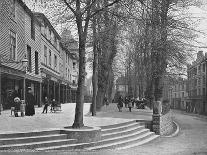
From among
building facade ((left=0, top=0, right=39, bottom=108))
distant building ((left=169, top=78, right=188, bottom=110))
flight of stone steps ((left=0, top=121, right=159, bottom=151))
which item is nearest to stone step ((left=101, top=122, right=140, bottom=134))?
flight of stone steps ((left=0, top=121, right=159, bottom=151))

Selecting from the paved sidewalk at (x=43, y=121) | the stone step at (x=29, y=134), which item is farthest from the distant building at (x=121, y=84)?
the stone step at (x=29, y=134)

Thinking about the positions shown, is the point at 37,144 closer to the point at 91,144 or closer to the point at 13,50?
the point at 91,144

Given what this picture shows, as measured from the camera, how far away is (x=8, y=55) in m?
23.8

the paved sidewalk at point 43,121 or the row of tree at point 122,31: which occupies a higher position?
the row of tree at point 122,31

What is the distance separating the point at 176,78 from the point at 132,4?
23.6 metres

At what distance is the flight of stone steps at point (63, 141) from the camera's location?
11148mm

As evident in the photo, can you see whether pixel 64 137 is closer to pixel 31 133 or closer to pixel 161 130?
pixel 31 133

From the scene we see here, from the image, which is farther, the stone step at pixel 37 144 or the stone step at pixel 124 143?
the stone step at pixel 124 143

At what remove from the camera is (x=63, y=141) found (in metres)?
12.0

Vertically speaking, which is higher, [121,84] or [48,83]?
[121,84]

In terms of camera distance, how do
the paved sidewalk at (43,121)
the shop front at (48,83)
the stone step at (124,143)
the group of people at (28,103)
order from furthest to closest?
the shop front at (48,83) < the group of people at (28,103) < the paved sidewalk at (43,121) < the stone step at (124,143)

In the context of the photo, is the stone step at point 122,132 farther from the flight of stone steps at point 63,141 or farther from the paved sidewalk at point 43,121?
the paved sidewalk at point 43,121

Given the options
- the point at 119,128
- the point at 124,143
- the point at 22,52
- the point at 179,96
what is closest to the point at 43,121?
the point at 119,128

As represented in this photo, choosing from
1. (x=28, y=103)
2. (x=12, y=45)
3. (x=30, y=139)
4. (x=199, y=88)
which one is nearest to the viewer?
(x=30, y=139)
